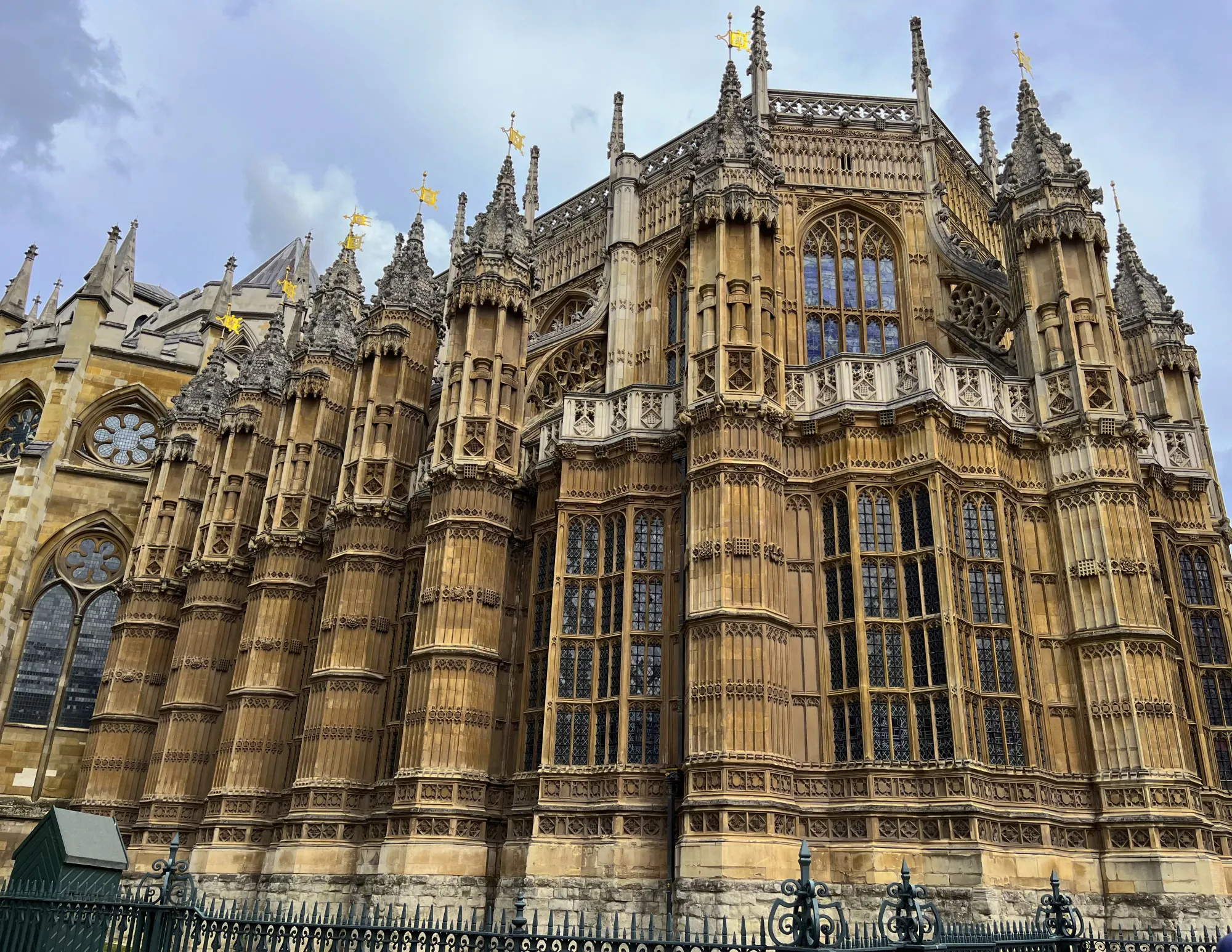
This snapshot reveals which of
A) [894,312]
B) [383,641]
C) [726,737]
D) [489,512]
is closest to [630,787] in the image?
[726,737]

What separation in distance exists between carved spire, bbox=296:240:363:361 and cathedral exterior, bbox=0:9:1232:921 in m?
0.20

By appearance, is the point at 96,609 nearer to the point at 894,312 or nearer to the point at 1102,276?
the point at 894,312

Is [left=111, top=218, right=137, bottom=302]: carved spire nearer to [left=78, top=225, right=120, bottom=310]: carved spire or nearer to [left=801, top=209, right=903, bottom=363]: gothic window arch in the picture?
[left=78, top=225, right=120, bottom=310]: carved spire

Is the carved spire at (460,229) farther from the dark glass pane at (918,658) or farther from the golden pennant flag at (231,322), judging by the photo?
the dark glass pane at (918,658)

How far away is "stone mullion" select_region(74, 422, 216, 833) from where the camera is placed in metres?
31.6

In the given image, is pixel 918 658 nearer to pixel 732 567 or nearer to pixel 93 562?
pixel 732 567

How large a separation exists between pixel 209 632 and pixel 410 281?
516 inches

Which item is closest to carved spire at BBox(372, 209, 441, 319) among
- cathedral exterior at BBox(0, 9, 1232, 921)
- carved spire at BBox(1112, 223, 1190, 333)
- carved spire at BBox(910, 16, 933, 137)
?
cathedral exterior at BBox(0, 9, 1232, 921)

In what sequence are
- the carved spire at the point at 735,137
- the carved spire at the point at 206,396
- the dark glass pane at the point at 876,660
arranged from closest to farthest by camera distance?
the dark glass pane at the point at 876,660 → the carved spire at the point at 735,137 → the carved spire at the point at 206,396

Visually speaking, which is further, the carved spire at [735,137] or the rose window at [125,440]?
the rose window at [125,440]

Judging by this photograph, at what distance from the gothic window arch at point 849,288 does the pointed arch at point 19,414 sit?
114 feet

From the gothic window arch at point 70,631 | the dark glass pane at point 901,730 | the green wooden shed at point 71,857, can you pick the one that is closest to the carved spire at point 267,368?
the gothic window arch at point 70,631

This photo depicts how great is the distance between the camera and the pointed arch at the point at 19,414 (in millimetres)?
42219

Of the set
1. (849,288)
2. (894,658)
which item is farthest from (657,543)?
(849,288)
